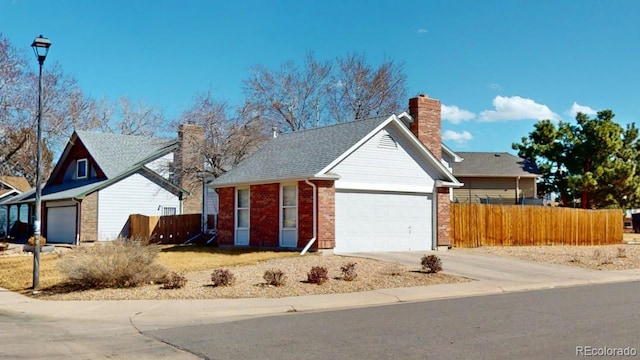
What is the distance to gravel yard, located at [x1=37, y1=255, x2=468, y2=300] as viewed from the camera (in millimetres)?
13664

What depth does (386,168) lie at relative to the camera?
76.8ft

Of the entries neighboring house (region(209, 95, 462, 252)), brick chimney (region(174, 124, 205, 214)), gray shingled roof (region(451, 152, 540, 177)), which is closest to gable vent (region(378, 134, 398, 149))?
neighboring house (region(209, 95, 462, 252))

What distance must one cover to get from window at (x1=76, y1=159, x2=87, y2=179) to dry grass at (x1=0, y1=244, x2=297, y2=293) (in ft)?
42.1

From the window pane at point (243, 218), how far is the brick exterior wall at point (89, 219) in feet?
34.3

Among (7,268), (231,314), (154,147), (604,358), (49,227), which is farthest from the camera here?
(154,147)

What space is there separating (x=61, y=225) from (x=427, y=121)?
21074 mm

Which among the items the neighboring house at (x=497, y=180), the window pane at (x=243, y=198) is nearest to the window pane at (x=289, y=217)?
the window pane at (x=243, y=198)

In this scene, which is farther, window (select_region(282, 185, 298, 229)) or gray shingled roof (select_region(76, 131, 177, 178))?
gray shingled roof (select_region(76, 131, 177, 178))

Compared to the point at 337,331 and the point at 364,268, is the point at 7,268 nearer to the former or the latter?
the point at 364,268

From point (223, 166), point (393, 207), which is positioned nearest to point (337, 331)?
point (393, 207)

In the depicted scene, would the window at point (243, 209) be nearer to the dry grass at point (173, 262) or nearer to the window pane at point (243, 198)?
the window pane at point (243, 198)

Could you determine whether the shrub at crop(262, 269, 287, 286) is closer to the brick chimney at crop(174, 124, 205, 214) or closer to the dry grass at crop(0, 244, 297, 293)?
the dry grass at crop(0, 244, 297, 293)

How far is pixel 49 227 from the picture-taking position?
114ft

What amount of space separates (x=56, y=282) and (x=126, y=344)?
761cm
